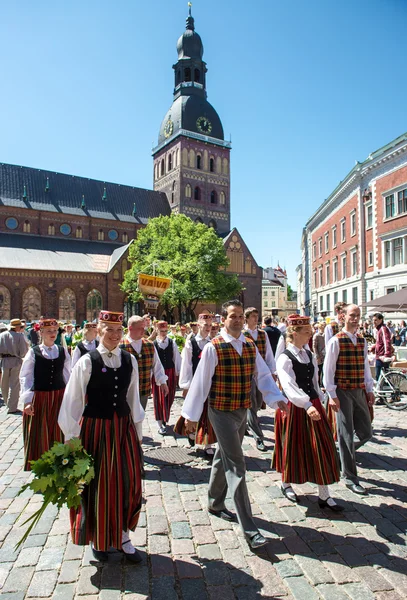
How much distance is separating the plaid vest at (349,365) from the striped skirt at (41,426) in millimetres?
3437

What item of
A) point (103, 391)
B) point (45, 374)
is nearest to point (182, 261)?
point (45, 374)

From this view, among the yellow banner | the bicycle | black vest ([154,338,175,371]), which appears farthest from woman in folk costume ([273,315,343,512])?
the yellow banner

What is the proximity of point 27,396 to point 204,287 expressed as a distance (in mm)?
32204

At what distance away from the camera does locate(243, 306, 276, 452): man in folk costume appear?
20.5ft

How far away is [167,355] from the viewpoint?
8023 millimetres

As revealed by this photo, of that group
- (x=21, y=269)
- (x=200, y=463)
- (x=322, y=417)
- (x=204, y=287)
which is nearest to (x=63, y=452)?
(x=322, y=417)

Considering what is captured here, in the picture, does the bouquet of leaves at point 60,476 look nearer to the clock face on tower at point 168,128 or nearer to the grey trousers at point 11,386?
the grey trousers at point 11,386

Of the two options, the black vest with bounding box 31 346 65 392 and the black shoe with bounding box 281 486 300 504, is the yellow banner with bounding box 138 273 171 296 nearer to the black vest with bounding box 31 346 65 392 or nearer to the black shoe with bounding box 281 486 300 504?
the black vest with bounding box 31 346 65 392

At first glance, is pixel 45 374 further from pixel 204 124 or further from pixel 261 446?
pixel 204 124

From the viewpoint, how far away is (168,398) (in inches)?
293

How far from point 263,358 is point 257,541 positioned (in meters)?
3.48

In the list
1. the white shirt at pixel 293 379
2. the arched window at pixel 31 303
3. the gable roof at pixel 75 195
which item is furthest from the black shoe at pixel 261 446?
the gable roof at pixel 75 195

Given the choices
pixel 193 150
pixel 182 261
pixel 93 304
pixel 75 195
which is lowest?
pixel 93 304

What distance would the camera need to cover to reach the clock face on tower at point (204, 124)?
53562 millimetres
